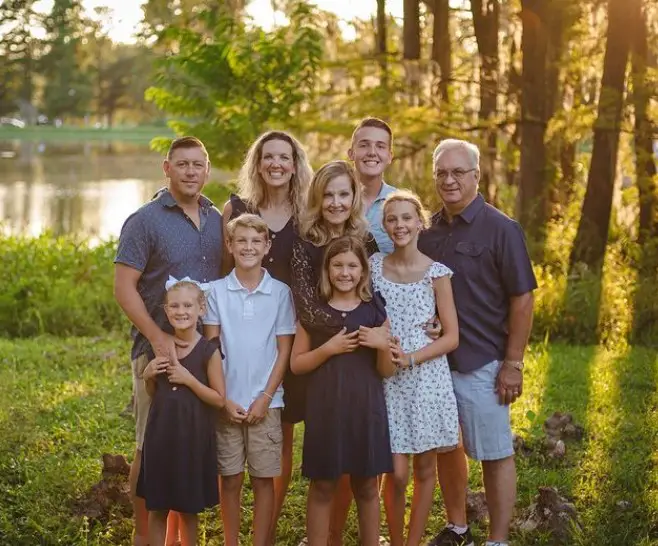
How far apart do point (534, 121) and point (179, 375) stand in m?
8.07

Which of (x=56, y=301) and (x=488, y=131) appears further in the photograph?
(x=488, y=131)

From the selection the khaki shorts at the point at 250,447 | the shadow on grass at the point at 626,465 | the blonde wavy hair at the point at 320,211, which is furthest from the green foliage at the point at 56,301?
the blonde wavy hair at the point at 320,211

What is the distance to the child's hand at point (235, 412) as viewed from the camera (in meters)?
4.04

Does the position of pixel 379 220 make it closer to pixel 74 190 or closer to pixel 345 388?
pixel 345 388

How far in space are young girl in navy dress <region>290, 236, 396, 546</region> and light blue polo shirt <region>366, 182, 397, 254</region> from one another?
0.38 meters

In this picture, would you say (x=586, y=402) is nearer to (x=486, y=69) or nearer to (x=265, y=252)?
(x=265, y=252)

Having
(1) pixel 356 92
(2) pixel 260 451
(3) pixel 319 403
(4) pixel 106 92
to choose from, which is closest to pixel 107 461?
(2) pixel 260 451

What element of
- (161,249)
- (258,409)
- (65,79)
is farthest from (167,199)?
(65,79)

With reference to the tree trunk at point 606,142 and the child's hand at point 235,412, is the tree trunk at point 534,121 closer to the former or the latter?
the tree trunk at point 606,142

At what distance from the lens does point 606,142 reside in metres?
10.6

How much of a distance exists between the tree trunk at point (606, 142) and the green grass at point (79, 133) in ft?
178

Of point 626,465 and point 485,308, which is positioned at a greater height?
point 485,308

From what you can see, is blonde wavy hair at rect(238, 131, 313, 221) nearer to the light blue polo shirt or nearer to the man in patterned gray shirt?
the man in patterned gray shirt

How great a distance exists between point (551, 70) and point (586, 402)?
6.62 meters
